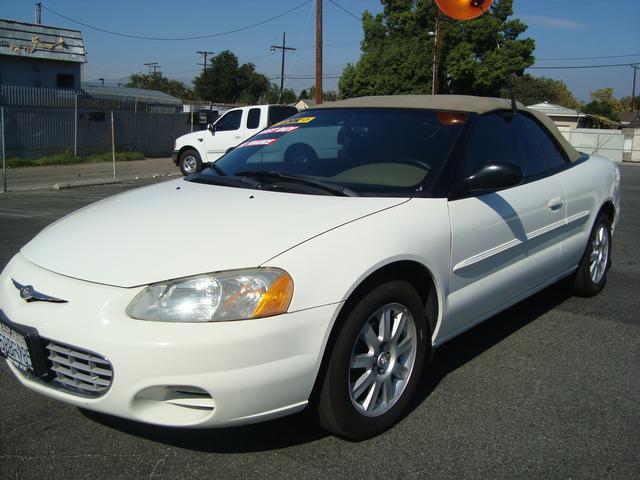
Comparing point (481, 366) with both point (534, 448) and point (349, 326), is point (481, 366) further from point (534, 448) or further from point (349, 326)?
point (349, 326)

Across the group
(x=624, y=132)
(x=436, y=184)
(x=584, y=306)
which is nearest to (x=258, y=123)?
(x=584, y=306)

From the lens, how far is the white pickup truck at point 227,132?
1586 centimetres

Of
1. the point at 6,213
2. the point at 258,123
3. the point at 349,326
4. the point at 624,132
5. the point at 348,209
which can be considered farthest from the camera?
the point at 624,132

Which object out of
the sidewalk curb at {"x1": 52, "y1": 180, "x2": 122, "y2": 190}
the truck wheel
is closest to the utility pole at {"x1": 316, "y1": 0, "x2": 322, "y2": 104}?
the truck wheel

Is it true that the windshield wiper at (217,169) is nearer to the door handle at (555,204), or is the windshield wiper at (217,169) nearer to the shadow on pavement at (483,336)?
the shadow on pavement at (483,336)

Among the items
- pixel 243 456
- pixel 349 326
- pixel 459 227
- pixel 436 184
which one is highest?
pixel 436 184

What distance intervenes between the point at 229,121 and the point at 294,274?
46.5 ft

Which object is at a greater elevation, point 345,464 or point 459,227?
point 459,227

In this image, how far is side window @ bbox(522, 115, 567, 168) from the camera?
436cm

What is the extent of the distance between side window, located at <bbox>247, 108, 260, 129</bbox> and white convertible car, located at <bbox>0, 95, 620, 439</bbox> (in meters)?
12.1

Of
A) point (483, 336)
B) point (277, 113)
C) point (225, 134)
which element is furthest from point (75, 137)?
point (483, 336)

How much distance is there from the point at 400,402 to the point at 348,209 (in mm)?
930

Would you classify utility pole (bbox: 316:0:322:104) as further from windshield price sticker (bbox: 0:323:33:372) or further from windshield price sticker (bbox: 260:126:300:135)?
windshield price sticker (bbox: 0:323:33:372)

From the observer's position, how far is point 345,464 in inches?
103
